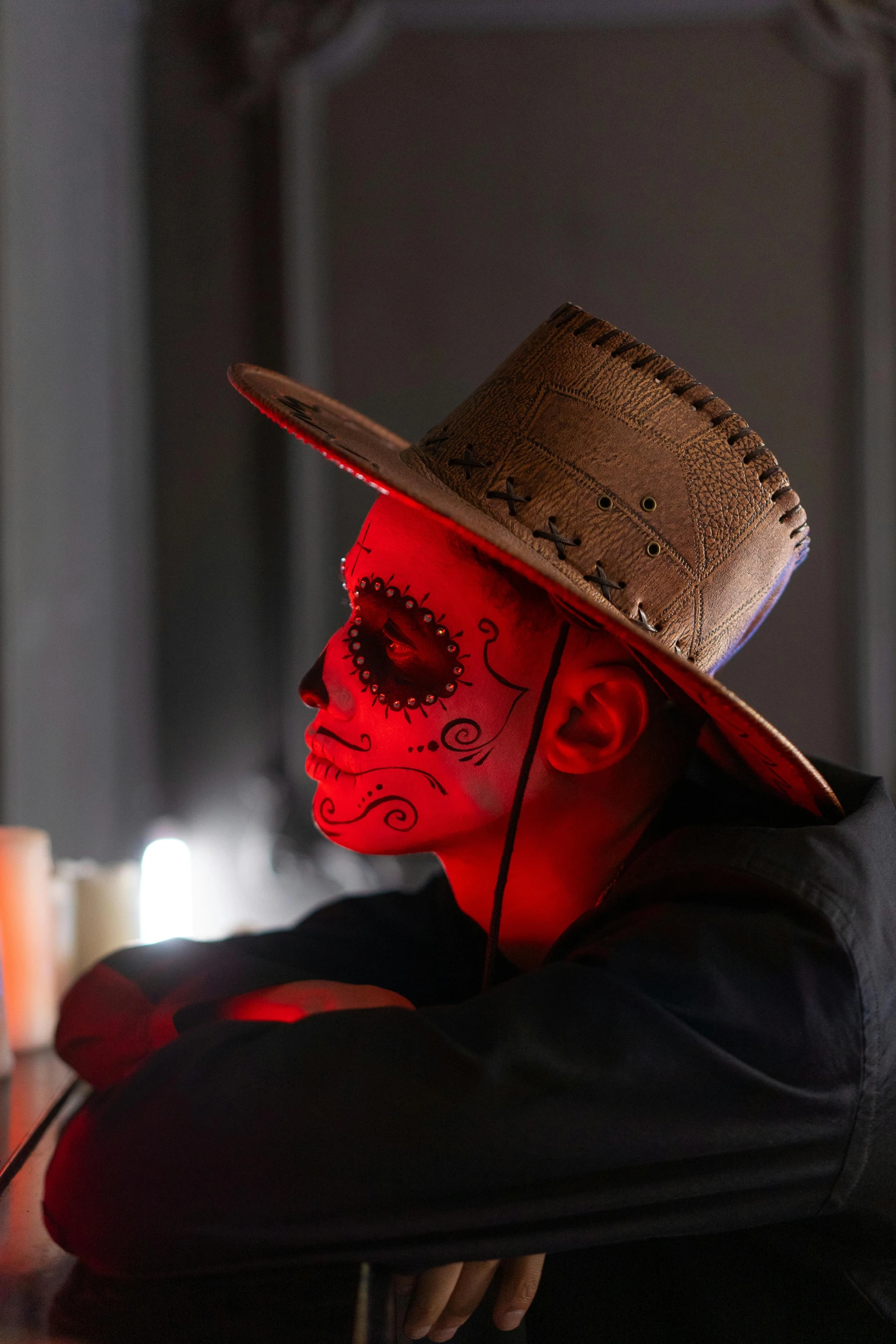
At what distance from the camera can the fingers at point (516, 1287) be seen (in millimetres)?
642

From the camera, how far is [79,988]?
0.97 m

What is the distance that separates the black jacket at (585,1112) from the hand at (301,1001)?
89 mm

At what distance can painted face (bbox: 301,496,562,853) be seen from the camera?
80cm

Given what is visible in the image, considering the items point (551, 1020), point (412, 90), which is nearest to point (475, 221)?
Result: point (412, 90)

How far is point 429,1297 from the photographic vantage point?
63cm

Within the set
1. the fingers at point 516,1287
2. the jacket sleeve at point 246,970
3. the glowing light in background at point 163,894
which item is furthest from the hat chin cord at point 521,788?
the glowing light in background at point 163,894

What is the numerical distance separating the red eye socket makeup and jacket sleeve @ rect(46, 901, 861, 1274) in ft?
0.83

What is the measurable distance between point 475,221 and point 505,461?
2.17 metres

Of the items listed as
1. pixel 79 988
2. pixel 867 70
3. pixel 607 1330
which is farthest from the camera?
pixel 867 70

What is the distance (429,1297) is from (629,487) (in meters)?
0.53

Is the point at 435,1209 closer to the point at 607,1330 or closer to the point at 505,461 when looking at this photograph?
the point at 607,1330

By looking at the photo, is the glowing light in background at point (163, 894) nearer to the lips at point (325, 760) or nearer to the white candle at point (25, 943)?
the white candle at point (25, 943)

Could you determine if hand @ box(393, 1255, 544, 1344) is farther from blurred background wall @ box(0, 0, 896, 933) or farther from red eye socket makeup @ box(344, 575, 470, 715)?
blurred background wall @ box(0, 0, 896, 933)

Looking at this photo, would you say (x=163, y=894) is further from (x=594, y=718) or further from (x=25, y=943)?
(x=594, y=718)
